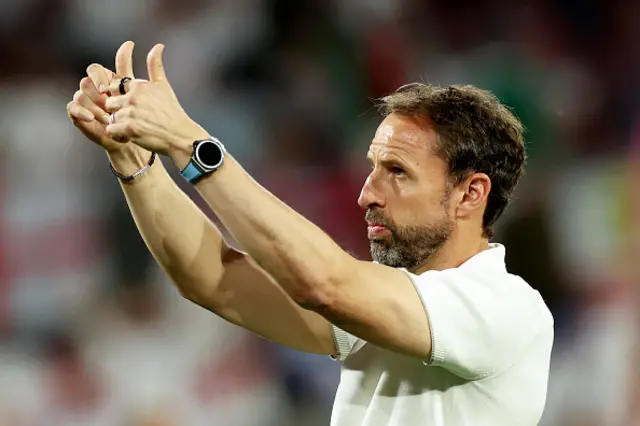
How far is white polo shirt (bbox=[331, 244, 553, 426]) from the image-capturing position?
2.42 meters

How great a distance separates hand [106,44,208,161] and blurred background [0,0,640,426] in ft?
9.09

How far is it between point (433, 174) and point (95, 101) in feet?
3.10

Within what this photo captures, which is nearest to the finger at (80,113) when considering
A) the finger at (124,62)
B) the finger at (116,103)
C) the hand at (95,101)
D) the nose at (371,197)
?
the hand at (95,101)

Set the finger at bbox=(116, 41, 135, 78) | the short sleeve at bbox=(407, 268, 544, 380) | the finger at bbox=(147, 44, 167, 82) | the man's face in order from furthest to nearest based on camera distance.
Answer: the man's face → the finger at bbox=(116, 41, 135, 78) → the short sleeve at bbox=(407, 268, 544, 380) → the finger at bbox=(147, 44, 167, 82)

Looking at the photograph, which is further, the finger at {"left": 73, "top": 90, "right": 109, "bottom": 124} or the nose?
the nose

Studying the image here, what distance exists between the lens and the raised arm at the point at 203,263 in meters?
2.75

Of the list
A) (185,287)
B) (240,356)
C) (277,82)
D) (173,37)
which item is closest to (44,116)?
(173,37)

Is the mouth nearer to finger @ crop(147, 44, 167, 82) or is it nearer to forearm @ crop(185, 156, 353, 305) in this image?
forearm @ crop(185, 156, 353, 305)

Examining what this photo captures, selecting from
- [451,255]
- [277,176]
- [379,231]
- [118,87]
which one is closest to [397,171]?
[379,231]

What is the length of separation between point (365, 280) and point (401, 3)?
12.6 ft

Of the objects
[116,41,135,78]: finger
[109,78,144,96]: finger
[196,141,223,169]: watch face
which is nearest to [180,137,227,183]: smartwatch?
[196,141,223,169]: watch face

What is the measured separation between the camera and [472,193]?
2.77 meters

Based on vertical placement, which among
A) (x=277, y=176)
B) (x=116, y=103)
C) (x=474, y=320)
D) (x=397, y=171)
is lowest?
(x=474, y=320)

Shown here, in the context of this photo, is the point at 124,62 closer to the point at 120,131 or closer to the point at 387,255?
the point at 120,131
